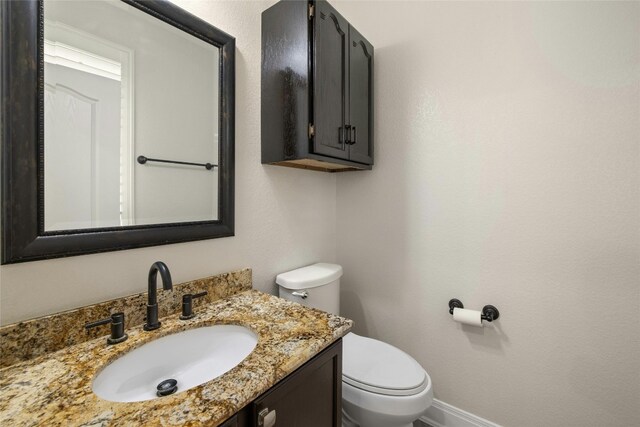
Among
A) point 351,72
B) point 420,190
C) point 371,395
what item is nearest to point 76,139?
point 351,72

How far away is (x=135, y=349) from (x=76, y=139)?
2.09ft

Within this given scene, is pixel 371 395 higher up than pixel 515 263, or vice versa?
pixel 515 263

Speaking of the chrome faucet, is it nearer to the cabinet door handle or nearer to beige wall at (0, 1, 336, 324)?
beige wall at (0, 1, 336, 324)

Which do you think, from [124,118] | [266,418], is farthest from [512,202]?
[124,118]

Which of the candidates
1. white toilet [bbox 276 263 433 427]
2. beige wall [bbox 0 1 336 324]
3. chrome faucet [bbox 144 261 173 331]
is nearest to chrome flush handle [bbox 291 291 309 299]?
white toilet [bbox 276 263 433 427]

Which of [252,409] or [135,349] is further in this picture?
[135,349]

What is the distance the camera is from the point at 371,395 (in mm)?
1065

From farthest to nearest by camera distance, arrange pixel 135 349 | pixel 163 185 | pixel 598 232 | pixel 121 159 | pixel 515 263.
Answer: pixel 515 263, pixel 598 232, pixel 163 185, pixel 121 159, pixel 135 349

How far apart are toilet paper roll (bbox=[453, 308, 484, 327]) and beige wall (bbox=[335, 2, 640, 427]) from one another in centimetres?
8

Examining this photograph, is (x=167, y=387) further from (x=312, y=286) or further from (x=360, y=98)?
(x=360, y=98)

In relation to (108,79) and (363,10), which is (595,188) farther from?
(108,79)

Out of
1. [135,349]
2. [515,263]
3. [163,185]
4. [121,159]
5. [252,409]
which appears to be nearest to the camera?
[252,409]

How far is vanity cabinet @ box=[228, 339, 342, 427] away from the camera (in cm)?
62

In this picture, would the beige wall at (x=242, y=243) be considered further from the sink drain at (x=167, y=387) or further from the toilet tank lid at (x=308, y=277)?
the sink drain at (x=167, y=387)
